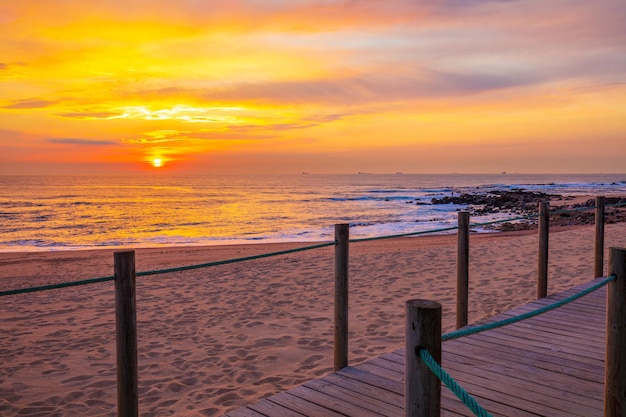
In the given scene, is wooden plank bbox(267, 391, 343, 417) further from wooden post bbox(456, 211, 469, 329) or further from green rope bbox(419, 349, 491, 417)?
A: wooden post bbox(456, 211, 469, 329)

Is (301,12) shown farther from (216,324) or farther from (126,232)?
(126,232)

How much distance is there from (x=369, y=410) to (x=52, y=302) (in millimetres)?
7293

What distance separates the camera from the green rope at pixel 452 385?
140 cm

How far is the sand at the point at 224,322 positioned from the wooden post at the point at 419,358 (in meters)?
2.95

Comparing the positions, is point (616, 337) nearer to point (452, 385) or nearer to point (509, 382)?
point (509, 382)

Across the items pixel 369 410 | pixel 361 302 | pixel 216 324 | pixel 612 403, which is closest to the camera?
pixel 612 403

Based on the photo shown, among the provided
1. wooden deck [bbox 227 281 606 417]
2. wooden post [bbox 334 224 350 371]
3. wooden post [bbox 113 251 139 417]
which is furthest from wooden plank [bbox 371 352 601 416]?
wooden post [bbox 113 251 139 417]

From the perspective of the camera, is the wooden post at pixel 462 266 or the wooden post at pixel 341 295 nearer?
the wooden post at pixel 341 295

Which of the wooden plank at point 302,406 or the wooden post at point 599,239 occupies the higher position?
the wooden post at point 599,239

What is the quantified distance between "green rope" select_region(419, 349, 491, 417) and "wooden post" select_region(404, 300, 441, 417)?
3cm

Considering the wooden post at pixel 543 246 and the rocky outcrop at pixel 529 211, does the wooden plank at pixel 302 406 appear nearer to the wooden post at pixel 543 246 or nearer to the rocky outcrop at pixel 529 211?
the wooden post at pixel 543 246

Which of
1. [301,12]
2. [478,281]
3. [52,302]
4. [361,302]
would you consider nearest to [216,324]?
[361,302]

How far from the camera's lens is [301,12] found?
42.3ft

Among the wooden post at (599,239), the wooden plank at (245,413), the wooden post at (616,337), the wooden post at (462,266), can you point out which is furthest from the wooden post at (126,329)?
the wooden post at (599,239)
